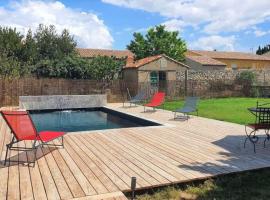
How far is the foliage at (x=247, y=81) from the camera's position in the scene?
26609 mm

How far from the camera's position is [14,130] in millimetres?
6102

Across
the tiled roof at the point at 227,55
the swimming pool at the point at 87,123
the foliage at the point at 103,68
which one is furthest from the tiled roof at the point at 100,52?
the swimming pool at the point at 87,123

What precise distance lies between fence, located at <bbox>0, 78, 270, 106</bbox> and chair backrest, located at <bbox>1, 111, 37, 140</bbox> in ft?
48.1

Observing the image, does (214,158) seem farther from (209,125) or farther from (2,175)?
(209,125)

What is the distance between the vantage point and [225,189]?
4863 mm

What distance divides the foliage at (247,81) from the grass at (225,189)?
2228cm

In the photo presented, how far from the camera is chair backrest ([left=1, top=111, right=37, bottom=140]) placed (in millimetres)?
6066

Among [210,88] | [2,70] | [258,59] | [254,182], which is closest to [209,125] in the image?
[254,182]

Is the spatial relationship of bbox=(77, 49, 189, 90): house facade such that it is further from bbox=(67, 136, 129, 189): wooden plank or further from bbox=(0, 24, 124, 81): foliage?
bbox=(67, 136, 129, 189): wooden plank

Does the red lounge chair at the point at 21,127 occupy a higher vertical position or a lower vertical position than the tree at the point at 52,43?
lower

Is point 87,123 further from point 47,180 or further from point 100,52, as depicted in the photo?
point 100,52

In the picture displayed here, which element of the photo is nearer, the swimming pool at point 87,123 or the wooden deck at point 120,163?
the wooden deck at point 120,163

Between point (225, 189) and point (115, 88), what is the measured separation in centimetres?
1808

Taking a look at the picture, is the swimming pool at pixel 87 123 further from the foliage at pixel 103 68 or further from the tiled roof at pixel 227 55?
the tiled roof at pixel 227 55
